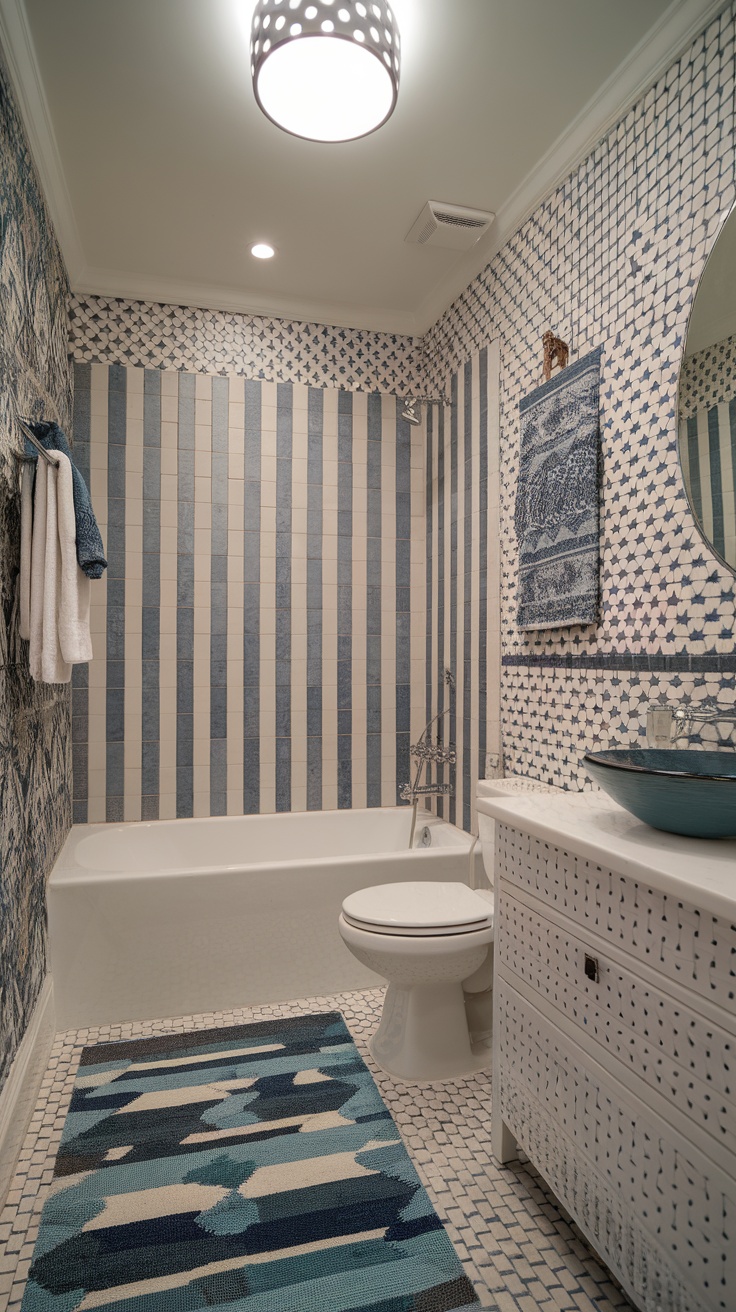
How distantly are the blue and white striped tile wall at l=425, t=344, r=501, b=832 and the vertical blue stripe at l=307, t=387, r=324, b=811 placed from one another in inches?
20.3

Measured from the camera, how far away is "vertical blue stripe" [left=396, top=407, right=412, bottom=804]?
3416 mm

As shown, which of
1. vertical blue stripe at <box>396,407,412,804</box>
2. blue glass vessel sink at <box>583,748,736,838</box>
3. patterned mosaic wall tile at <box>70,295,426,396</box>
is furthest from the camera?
vertical blue stripe at <box>396,407,412,804</box>

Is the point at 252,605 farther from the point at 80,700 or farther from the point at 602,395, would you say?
the point at 602,395

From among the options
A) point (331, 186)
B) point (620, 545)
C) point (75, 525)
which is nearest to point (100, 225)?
point (331, 186)

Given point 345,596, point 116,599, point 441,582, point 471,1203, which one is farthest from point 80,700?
point 471,1203

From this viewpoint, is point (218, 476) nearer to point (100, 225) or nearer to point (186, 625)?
point (186, 625)

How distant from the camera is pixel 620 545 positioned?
1934 mm

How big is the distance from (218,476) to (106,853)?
1.65 m

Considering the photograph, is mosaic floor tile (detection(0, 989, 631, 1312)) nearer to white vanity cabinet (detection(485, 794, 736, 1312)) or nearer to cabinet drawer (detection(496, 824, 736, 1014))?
white vanity cabinet (detection(485, 794, 736, 1312))

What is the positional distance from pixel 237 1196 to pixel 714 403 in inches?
77.9

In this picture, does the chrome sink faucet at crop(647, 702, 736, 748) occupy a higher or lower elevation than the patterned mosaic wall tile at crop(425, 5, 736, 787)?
lower

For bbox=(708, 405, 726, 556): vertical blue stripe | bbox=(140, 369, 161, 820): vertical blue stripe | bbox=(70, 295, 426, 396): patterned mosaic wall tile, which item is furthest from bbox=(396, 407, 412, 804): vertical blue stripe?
bbox=(708, 405, 726, 556): vertical blue stripe

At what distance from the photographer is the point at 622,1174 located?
114 cm

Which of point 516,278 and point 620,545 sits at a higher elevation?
point 516,278
